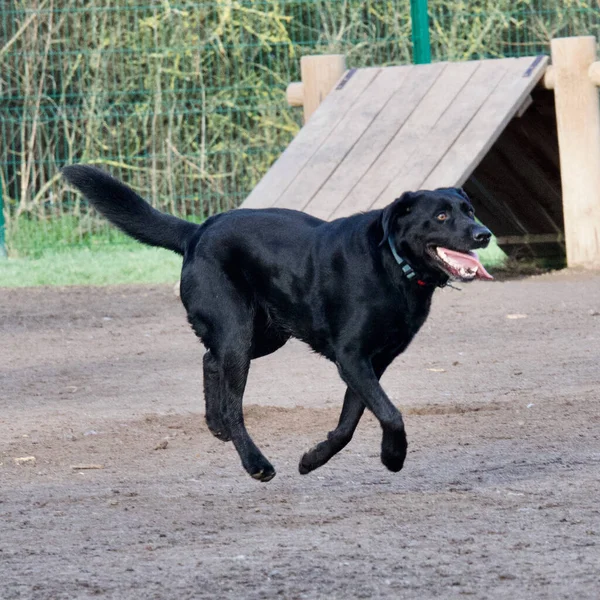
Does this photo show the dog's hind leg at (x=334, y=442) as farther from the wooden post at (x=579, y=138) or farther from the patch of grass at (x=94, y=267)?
the patch of grass at (x=94, y=267)

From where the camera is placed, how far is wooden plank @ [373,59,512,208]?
858cm

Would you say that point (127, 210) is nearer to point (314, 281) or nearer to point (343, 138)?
point (314, 281)

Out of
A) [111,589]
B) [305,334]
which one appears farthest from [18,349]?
[111,589]

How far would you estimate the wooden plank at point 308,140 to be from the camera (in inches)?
354

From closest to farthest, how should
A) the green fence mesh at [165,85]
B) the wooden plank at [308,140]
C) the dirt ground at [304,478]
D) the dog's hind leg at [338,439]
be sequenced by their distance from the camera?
the dirt ground at [304,478], the dog's hind leg at [338,439], the wooden plank at [308,140], the green fence mesh at [165,85]

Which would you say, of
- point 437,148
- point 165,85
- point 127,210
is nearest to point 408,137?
point 437,148

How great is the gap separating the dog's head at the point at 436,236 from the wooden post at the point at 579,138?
502 centimetres

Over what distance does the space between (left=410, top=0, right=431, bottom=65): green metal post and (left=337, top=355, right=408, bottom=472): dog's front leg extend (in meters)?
6.64

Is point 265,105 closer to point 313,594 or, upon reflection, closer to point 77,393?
point 77,393

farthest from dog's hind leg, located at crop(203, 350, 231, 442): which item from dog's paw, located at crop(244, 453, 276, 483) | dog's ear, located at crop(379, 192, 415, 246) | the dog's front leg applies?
dog's ear, located at crop(379, 192, 415, 246)

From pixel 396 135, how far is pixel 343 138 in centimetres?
42

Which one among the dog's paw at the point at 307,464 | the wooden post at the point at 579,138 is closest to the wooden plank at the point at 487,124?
the wooden post at the point at 579,138

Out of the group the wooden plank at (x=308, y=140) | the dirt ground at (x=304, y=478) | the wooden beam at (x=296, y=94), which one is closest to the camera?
the dirt ground at (x=304, y=478)

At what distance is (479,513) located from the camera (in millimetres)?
3811
